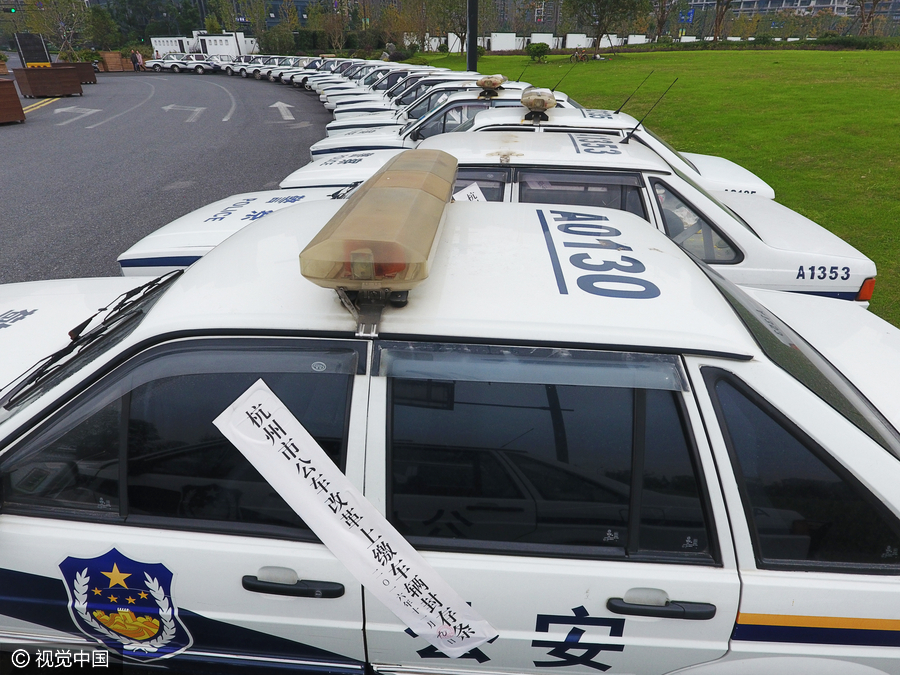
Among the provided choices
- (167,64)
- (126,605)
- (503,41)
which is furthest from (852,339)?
(503,41)

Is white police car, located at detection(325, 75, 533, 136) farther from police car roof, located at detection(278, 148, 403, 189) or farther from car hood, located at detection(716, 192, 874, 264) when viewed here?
car hood, located at detection(716, 192, 874, 264)

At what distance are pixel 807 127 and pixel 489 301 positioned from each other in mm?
13885

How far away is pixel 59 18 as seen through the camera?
123 ft

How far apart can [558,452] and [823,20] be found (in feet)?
249

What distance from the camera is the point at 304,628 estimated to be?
170 centimetres

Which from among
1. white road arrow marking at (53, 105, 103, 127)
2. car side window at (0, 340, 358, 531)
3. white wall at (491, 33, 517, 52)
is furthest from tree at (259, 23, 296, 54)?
car side window at (0, 340, 358, 531)

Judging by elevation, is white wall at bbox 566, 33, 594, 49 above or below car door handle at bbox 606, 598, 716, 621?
above

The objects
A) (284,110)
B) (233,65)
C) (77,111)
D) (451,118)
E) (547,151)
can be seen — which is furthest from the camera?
(233,65)

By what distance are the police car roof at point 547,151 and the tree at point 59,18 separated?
42.8m

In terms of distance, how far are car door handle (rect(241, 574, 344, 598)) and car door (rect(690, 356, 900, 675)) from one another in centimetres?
117

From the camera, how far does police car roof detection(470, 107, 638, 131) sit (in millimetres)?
5773

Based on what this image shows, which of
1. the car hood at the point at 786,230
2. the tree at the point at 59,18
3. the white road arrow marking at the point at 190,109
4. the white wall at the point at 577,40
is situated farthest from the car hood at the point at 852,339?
the white wall at the point at 577,40

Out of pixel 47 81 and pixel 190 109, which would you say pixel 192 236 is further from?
pixel 47 81

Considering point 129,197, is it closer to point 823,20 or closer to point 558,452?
point 558,452
